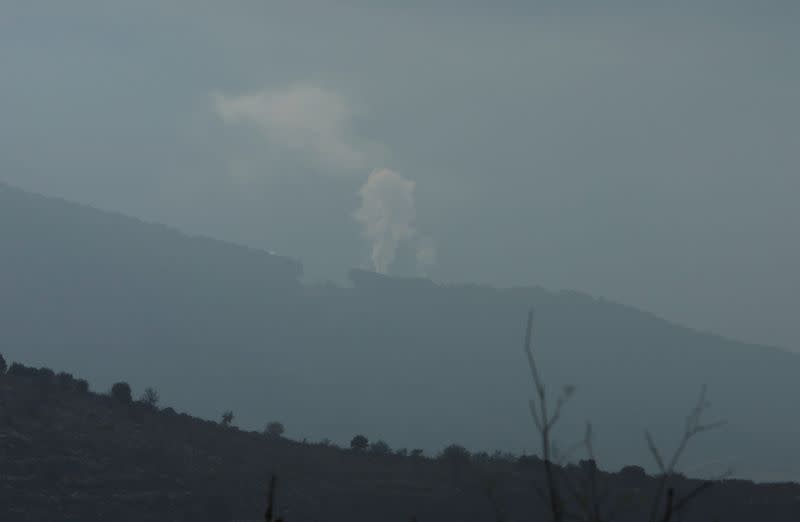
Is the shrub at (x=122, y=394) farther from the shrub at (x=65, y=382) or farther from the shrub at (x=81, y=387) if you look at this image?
the shrub at (x=65, y=382)

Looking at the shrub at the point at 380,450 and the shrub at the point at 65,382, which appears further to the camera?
the shrub at the point at 380,450

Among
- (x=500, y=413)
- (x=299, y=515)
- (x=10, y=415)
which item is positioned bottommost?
(x=299, y=515)

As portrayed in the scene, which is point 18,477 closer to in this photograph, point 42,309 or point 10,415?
point 10,415

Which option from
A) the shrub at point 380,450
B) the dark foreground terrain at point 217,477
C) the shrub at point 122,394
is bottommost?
the dark foreground terrain at point 217,477

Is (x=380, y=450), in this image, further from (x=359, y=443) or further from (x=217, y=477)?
(x=217, y=477)

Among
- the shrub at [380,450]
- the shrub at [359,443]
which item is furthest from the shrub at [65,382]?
the shrub at [380,450]

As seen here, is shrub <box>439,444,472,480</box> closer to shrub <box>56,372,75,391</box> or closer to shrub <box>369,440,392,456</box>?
shrub <box>369,440,392,456</box>

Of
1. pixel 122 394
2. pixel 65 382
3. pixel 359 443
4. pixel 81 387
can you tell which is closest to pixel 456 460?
pixel 359 443

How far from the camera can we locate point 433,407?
182 m

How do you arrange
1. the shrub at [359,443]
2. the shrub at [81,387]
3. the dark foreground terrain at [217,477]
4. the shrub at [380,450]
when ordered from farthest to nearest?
the shrub at [359,443], the shrub at [380,450], the shrub at [81,387], the dark foreground terrain at [217,477]

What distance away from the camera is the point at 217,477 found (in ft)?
136

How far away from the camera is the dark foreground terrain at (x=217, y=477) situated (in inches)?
1431

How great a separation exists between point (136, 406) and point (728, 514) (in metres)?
26.7

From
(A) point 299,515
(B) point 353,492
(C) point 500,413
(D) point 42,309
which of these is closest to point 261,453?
(B) point 353,492
